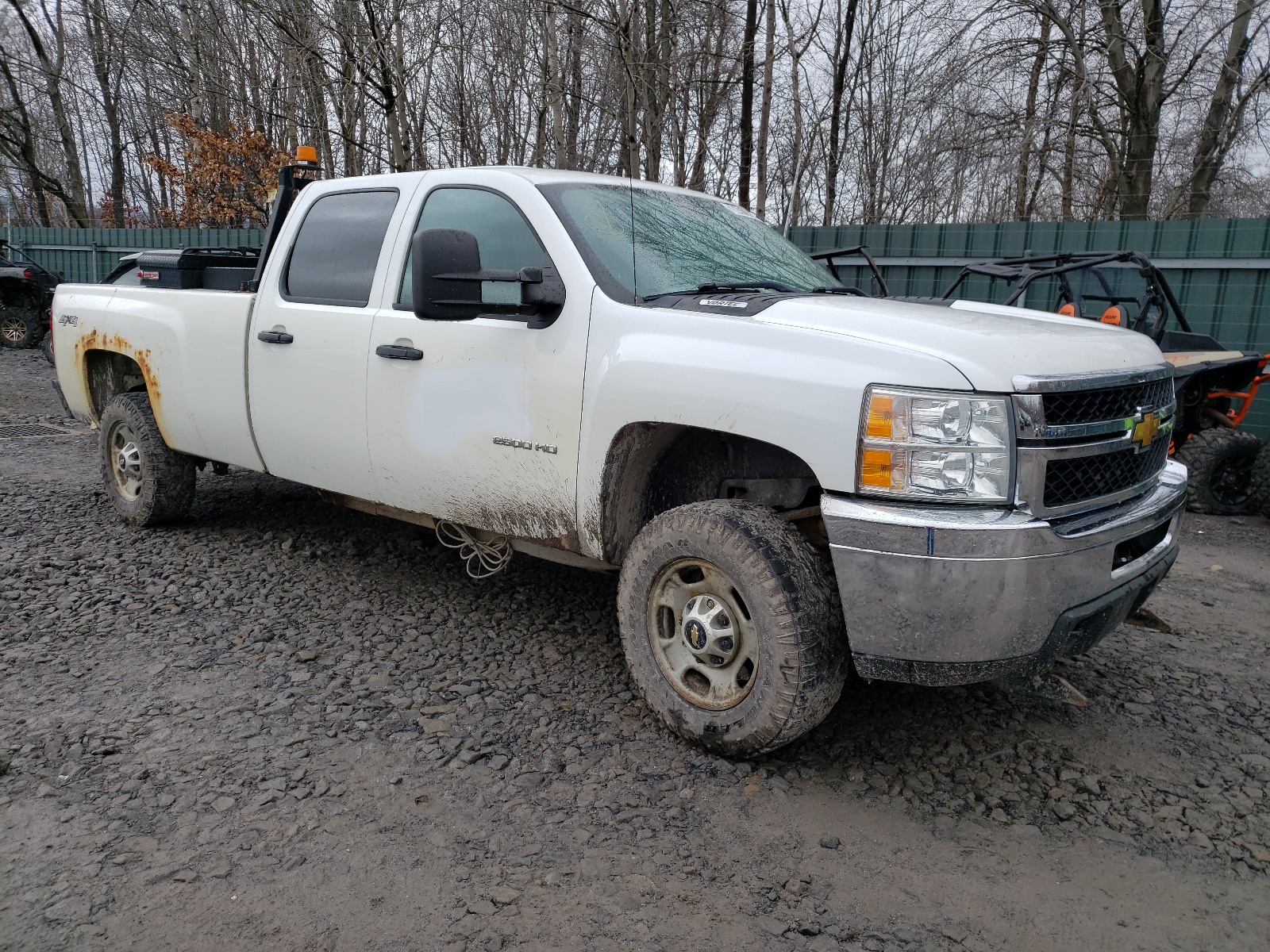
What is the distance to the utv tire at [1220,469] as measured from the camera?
714 cm

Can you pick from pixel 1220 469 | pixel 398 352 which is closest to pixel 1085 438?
pixel 398 352

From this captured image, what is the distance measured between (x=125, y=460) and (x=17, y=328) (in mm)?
12539

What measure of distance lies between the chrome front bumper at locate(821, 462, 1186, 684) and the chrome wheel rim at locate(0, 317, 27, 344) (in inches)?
667

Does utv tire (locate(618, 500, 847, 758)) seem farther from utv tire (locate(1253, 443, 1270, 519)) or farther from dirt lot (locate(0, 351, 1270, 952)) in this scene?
utv tire (locate(1253, 443, 1270, 519))

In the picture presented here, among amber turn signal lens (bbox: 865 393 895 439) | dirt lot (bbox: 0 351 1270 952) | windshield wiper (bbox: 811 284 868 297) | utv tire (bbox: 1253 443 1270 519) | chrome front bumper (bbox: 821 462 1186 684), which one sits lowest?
dirt lot (bbox: 0 351 1270 952)

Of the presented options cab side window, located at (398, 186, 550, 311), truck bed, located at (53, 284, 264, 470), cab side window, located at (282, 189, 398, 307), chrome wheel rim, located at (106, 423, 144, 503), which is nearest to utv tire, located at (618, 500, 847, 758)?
cab side window, located at (398, 186, 550, 311)

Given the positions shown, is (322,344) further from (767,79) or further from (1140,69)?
(1140,69)

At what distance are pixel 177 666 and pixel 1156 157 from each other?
15.2 metres

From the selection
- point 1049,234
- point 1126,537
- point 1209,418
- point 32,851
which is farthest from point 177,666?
point 1049,234

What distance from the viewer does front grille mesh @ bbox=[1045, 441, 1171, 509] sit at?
2789 millimetres

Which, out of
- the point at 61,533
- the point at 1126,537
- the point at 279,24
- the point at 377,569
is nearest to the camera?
the point at 1126,537

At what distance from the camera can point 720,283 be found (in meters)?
3.66

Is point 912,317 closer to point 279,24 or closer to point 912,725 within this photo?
point 912,725

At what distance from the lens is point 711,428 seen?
3.05 metres
